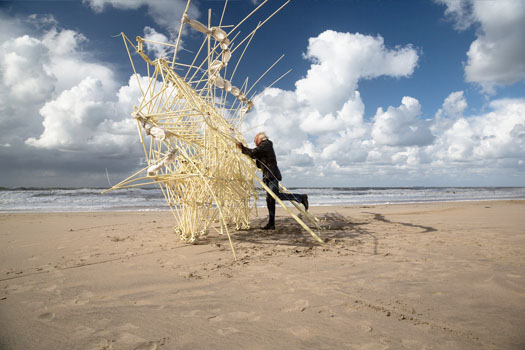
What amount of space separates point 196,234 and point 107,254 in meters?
1.20

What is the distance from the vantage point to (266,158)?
4.65 meters

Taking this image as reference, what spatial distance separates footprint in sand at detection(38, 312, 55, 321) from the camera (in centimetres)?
176

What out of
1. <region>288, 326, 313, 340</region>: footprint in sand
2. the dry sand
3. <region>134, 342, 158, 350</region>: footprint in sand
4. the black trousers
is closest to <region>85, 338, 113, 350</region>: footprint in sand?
the dry sand

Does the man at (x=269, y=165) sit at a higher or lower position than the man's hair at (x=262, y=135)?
lower

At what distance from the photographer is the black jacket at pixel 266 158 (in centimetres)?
438

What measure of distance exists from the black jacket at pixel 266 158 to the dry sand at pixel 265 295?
51.8 inches

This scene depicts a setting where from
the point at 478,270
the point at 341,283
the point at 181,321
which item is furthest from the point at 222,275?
the point at 478,270

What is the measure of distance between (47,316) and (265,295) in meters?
1.54

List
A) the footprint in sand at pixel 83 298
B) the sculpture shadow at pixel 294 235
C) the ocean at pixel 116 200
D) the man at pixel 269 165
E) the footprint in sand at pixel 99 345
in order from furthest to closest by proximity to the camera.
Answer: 1. the ocean at pixel 116 200
2. the man at pixel 269 165
3. the sculpture shadow at pixel 294 235
4. the footprint in sand at pixel 83 298
5. the footprint in sand at pixel 99 345

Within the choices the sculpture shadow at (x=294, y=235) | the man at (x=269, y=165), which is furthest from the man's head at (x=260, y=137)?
the sculpture shadow at (x=294, y=235)

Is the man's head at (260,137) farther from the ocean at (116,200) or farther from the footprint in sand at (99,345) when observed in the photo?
the footprint in sand at (99,345)

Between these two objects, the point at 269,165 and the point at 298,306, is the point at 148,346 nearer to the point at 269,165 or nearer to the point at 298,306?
the point at 298,306

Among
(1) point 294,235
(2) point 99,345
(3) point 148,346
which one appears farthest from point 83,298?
(1) point 294,235

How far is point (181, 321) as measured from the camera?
175 cm
